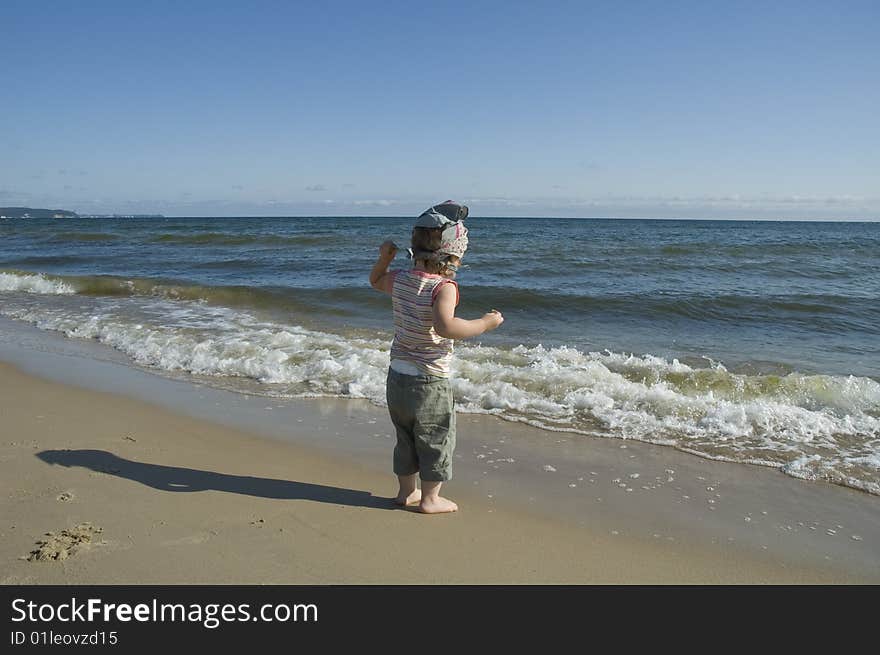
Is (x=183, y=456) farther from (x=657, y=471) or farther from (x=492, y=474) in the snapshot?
(x=657, y=471)

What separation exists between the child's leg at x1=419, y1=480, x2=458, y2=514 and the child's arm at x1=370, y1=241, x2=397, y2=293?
113 cm

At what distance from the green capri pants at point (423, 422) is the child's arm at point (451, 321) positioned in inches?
14.2

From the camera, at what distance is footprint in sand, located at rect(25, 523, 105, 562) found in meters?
2.68

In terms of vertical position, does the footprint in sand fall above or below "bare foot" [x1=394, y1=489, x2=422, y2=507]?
above

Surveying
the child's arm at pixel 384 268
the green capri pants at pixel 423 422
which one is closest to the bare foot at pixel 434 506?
the green capri pants at pixel 423 422

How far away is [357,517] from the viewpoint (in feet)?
10.8

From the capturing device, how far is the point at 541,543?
307 centimetres

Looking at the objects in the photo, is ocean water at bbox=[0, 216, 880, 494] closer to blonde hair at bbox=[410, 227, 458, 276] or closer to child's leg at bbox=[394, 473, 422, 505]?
child's leg at bbox=[394, 473, 422, 505]

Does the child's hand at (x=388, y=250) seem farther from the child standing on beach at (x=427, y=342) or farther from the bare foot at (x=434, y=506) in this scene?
the bare foot at (x=434, y=506)

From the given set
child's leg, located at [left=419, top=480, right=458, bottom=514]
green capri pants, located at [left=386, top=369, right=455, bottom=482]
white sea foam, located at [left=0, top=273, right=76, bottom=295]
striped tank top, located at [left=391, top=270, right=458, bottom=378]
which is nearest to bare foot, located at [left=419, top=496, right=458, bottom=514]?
child's leg, located at [left=419, top=480, right=458, bottom=514]

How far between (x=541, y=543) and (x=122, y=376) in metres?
5.41

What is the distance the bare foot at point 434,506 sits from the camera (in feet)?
11.0
